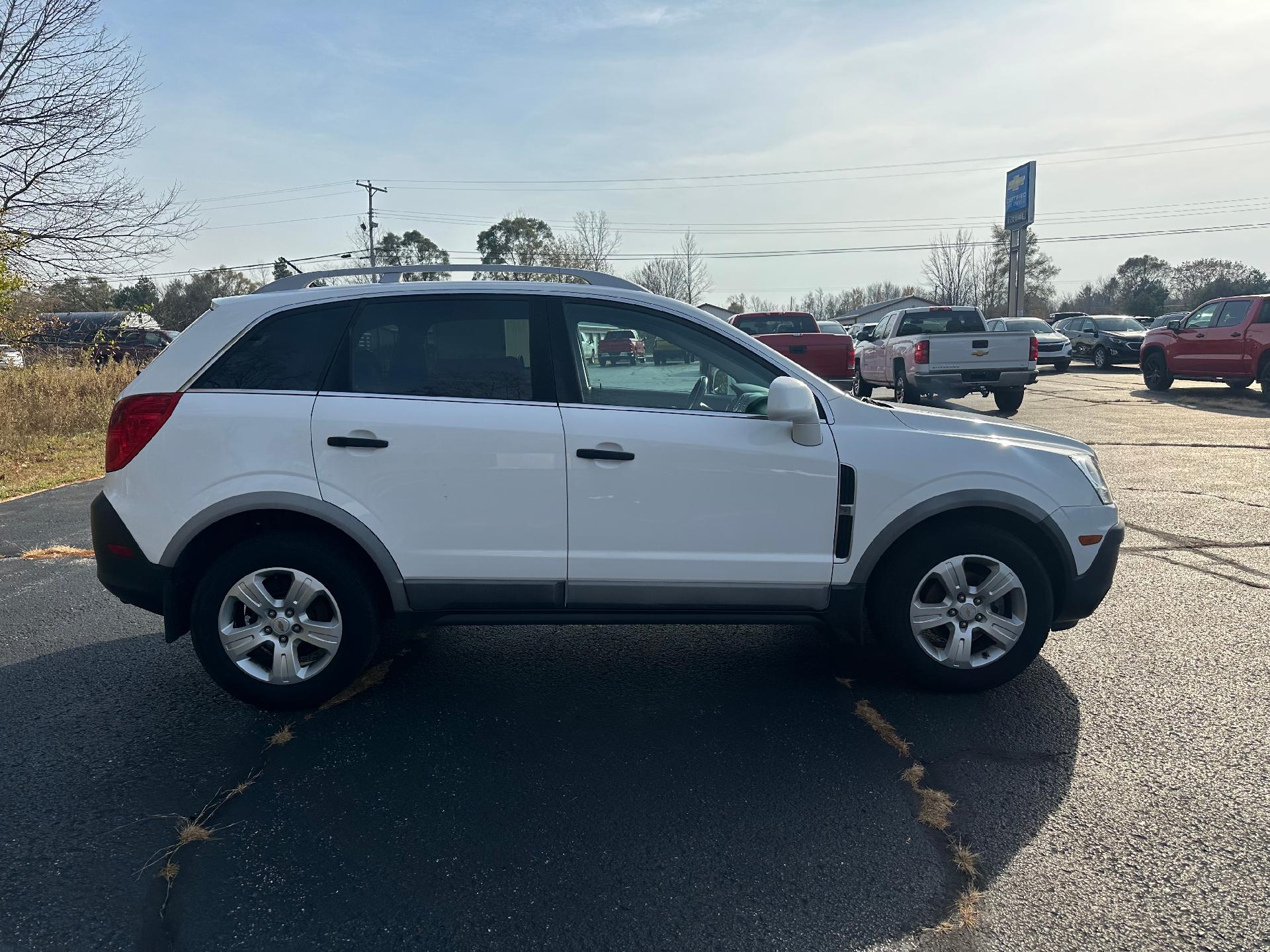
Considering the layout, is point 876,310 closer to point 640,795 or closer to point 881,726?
point 881,726

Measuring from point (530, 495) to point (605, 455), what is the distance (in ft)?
1.20

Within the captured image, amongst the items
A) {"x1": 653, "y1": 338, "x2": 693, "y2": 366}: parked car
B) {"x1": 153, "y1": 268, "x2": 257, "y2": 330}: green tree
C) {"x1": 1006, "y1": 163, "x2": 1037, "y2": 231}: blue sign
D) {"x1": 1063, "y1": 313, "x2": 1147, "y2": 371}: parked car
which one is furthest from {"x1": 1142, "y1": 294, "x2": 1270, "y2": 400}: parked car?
{"x1": 153, "y1": 268, "x2": 257, "y2": 330}: green tree

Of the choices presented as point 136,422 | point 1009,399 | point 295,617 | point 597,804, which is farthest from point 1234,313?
point 136,422

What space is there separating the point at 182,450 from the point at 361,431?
789 millimetres

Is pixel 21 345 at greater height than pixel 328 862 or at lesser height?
greater

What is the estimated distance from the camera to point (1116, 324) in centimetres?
3036

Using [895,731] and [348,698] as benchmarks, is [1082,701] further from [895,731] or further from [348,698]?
[348,698]

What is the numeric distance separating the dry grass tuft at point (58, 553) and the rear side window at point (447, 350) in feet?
13.6

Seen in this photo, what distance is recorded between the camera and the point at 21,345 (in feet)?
46.8

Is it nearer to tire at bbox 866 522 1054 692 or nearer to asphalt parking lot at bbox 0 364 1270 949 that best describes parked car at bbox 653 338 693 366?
tire at bbox 866 522 1054 692

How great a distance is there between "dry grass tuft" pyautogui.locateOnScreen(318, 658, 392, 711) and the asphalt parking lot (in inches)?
1.0

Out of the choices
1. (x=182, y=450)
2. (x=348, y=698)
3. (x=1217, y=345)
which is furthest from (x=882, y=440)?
(x=1217, y=345)

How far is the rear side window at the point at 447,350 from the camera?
12.7 ft

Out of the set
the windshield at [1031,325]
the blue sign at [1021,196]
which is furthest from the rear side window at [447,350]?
the blue sign at [1021,196]
